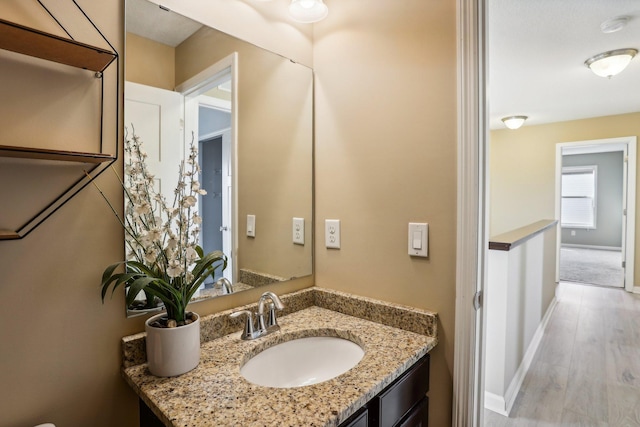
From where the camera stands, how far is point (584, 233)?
849 cm

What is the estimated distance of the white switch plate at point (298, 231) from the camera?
1.48 m

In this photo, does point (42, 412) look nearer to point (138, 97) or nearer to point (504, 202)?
point (138, 97)

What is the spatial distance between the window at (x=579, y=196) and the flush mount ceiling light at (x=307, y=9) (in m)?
9.33

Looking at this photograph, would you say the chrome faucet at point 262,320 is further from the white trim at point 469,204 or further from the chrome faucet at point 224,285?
the white trim at point 469,204

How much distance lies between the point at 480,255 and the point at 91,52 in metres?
1.20

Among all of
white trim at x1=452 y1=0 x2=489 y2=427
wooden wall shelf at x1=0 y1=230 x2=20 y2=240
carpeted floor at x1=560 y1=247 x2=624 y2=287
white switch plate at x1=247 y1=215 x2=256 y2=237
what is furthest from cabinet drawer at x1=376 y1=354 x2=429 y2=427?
carpeted floor at x1=560 y1=247 x2=624 y2=287

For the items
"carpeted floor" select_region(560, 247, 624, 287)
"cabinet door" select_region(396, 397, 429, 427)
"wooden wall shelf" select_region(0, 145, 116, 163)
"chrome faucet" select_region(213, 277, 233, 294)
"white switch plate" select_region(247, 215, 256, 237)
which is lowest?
"carpeted floor" select_region(560, 247, 624, 287)

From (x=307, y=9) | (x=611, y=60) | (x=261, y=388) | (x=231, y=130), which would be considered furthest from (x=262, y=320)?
(x=611, y=60)

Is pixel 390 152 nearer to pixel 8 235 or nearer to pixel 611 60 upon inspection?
pixel 8 235

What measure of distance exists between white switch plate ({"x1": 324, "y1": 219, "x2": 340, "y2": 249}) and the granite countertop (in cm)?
38

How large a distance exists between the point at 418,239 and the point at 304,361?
0.58m

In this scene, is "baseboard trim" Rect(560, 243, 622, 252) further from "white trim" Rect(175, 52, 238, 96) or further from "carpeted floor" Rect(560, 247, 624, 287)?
"white trim" Rect(175, 52, 238, 96)

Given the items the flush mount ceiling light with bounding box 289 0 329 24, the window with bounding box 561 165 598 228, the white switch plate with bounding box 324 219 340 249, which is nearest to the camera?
the flush mount ceiling light with bounding box 289 0 329 24

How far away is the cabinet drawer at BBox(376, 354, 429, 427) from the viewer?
3.04 feet
